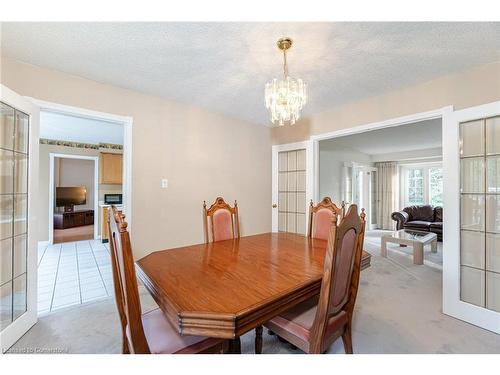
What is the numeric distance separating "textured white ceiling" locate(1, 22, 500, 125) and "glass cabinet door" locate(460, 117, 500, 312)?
0.66 meters

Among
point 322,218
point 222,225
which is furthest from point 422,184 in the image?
point 222,225

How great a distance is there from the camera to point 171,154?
3021 millimetres

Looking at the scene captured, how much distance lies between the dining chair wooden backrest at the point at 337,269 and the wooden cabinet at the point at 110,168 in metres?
5.68

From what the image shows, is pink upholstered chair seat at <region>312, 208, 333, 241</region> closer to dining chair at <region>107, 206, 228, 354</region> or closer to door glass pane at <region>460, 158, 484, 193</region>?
door glass pane at <region>460, 158, 484, 193</region>

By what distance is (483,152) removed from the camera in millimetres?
2105

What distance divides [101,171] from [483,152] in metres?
6.50

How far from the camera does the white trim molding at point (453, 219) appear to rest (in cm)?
215

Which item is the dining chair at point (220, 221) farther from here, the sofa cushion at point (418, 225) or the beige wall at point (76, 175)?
the beige wall at point (76, 175)

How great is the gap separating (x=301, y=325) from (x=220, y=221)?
128 cm

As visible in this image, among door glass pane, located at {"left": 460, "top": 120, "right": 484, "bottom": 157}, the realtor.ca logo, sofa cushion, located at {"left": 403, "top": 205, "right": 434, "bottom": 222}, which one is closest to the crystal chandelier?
door glass pane, located at {"left": 460, "top": 120, "right": 484, "bottom": 157}

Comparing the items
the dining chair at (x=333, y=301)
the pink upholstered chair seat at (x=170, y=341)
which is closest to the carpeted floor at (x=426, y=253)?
the dining chair at (x=333, y=301)

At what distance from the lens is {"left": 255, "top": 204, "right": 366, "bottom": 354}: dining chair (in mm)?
1119

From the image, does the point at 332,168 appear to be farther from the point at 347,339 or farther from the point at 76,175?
the point at 76,175
